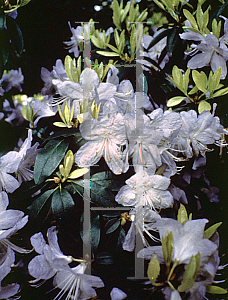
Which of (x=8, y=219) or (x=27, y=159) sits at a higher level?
(x=27, y=159)

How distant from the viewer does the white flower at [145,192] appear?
0.65 meters

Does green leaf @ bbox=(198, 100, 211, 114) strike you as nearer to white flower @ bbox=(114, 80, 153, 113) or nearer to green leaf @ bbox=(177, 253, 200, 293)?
white flower @ bbox=(114, 80, 153, 113)

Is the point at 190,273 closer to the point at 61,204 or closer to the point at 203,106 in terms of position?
the point at 61,204

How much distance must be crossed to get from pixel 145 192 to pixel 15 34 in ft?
2.05

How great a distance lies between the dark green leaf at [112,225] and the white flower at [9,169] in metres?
0.27

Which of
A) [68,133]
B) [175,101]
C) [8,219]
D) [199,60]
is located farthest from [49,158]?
[199,60]

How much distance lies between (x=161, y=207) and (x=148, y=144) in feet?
0.59

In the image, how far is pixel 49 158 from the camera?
0.64 meters

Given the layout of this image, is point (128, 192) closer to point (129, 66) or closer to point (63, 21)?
point (129, 66)

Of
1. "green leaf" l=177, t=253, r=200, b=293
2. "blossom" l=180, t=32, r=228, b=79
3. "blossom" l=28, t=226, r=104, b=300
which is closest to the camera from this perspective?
"green leaf" l=177, t=253, r=200, b=293

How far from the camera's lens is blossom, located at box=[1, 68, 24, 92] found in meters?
0.92

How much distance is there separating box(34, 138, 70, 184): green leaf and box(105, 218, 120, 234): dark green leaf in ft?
0.71

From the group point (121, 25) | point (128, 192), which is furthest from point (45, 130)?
point (121, 25)

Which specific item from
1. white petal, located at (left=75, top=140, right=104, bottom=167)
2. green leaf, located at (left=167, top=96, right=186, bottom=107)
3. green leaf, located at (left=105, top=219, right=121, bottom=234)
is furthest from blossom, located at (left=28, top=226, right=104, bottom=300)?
green leaf, located at (left=167, top=96, right=186, bottom=107)
